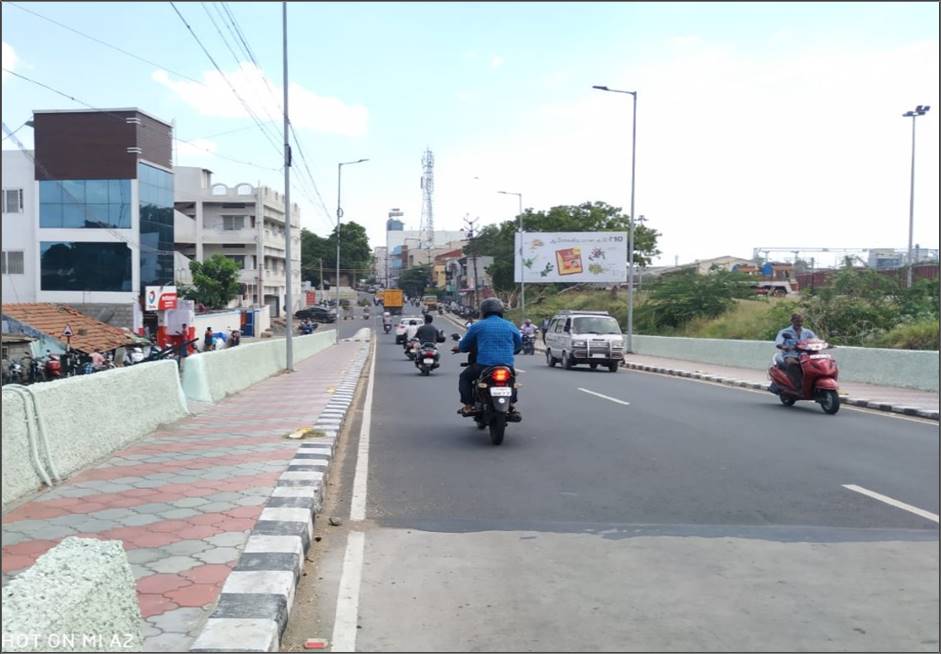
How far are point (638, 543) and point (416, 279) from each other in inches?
4666

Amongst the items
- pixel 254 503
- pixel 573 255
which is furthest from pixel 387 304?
pixel 254 503

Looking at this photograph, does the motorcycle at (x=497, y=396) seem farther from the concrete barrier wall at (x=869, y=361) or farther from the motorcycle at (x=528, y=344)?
the motorcycle at (x=528, y=344)

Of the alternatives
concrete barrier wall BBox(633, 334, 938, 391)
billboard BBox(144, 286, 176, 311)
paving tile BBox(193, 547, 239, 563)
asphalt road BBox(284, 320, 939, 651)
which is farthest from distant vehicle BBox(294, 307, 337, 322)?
paving tile BBox(193, 547, 239, 563)

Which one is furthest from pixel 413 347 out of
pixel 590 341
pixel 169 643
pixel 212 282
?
pixel 212 282

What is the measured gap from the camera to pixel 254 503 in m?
6.61

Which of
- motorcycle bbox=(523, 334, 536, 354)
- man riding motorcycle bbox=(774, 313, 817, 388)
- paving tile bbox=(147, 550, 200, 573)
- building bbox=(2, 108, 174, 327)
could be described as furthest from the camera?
building bbox=(2, 108, 174, 327)

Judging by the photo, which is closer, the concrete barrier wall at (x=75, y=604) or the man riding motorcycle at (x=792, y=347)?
the concrete barrier wall at (x=75, y=604)

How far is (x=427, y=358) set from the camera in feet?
74.9

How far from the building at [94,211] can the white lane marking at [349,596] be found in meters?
36.7

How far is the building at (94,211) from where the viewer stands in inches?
1527

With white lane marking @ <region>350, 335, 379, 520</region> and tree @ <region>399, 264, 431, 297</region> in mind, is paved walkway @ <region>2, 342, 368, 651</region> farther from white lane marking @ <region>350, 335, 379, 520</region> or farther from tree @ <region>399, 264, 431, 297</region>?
tree @ <region>399, 264, 431, 297</region>

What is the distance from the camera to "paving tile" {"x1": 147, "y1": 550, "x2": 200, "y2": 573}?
4953 millimetres

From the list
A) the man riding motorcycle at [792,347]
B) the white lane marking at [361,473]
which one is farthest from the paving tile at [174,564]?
the man riding motorcycle at [792,347]

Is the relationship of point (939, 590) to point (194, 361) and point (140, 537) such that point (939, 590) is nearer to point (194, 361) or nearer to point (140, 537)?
point (140, 537)
